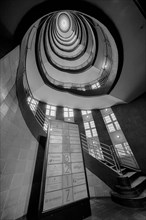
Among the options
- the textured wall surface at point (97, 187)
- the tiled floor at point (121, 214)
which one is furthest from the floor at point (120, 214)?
the textured wall surface at point (97, 187)

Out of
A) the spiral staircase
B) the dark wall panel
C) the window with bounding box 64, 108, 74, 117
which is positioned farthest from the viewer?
the window with bounding box 64, 108, 74, 117

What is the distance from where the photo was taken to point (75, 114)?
325 inches

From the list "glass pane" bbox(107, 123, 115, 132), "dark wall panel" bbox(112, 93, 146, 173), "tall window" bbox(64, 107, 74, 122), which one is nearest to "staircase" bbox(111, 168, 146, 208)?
"dark wall panel" bbox(112, 93, 146, 173)

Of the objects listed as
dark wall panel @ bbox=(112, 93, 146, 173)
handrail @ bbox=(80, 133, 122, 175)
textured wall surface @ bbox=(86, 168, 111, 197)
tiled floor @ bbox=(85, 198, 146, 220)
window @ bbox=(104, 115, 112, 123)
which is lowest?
tiled floor @ bbox=(85, 198, 146, 220)

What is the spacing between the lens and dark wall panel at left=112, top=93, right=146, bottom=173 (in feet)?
16.4

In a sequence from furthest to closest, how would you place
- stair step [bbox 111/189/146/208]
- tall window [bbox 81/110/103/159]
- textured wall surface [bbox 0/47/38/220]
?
tall window [bbox 81/110/103/159], stair step [bbox 111/189/146/208], textured wall surface [bbox 0/47/38/220]

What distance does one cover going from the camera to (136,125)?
18.2 feet

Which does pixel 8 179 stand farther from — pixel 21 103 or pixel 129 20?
pixel 129 20

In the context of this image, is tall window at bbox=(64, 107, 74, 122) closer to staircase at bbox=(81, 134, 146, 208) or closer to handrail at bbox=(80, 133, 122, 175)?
handrail at bbox=(80, 133, 122, 175)

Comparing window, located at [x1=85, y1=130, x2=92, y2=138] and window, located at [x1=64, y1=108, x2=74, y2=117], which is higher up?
window, located at [x1=64, y1=108, x2=74, y2=117]

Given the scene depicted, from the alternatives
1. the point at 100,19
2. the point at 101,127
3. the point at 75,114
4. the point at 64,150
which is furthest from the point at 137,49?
the point at 75,114

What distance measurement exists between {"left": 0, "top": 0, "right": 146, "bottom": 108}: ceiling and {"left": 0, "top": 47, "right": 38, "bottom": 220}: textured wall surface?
0.52 metres

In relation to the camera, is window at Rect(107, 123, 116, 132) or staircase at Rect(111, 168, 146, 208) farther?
window at Rect(107, 123, 116, 132)

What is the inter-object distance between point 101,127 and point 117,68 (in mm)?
4650
